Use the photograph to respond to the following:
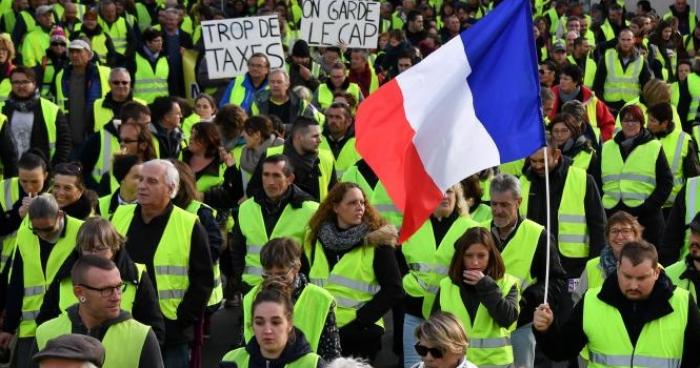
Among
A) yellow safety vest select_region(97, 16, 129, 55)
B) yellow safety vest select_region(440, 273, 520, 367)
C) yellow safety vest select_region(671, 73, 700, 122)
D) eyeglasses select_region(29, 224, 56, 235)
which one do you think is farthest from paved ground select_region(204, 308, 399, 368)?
yellow safety vest select_region(97, 16, 129, 55)

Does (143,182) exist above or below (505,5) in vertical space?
below

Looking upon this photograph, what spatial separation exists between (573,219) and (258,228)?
2.21m

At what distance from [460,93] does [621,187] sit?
14.9 feet

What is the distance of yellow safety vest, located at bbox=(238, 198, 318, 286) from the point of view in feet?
31.7

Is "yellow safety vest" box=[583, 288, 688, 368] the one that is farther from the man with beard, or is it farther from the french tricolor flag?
the french tricolor flag

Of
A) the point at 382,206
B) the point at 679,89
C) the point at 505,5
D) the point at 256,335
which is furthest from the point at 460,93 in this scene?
the point at 679,89

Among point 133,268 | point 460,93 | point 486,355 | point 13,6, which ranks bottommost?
point 486,355

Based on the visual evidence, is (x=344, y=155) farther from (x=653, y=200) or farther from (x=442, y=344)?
(x=442, y=344)

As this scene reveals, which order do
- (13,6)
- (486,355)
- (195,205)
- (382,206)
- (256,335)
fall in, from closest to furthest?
1. (256,335)
2. (486,355)
3. (195,205)
4. (382,206)
5. (13,6)

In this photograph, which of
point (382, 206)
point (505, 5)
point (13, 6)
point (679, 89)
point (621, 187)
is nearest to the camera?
point (505, 5)

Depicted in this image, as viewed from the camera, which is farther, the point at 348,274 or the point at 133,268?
the point at 348,274

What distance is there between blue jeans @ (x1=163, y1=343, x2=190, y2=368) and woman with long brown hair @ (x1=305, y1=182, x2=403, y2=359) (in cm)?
89

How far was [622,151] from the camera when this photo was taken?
12.1 m

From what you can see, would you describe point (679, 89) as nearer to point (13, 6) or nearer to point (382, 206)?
point (382, 206)
